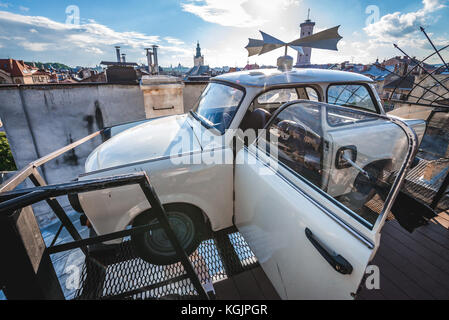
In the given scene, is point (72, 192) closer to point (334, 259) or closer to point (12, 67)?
point (334, 259)

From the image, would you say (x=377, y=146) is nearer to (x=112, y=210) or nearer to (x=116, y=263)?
(x=112, y=210)

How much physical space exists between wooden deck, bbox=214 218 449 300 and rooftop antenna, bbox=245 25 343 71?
9.41 feet

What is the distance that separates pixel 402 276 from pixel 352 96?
2.65 meters

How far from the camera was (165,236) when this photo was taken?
2488 mm

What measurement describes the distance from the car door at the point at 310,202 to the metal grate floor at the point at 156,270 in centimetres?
43

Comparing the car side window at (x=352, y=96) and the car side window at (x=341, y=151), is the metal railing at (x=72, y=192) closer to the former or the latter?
the car side window at (x=341, y=151)

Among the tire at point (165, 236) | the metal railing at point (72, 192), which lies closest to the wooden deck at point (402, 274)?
the tire at point (165, 236)

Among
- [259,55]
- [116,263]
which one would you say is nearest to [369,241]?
[116,263]

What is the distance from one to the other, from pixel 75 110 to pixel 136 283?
17.1ft

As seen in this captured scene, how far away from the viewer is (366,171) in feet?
5.49

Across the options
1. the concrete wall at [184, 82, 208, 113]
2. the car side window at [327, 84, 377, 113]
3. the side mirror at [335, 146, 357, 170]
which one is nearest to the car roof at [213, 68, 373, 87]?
the car side window at [327, 84, 377, 113]

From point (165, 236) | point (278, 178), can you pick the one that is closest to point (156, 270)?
point (165, 236)

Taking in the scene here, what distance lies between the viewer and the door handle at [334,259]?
3.80 ft
